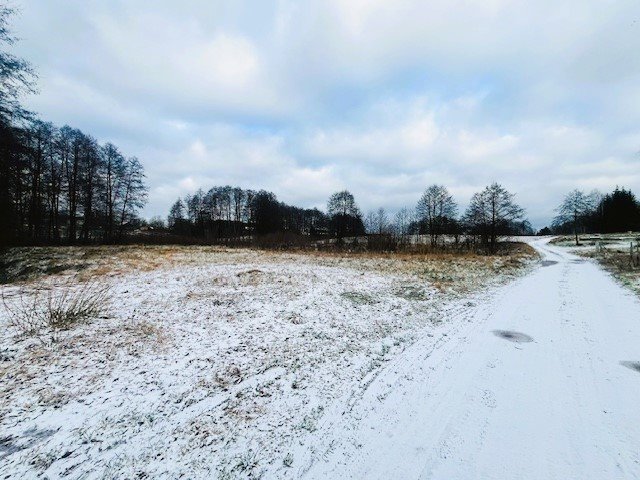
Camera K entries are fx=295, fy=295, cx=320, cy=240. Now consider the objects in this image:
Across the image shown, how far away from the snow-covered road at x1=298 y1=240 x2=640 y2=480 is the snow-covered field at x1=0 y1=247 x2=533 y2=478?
0.33 metres

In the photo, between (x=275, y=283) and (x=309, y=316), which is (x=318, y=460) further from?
(x=275, y=283)

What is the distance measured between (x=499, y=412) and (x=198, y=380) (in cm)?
430

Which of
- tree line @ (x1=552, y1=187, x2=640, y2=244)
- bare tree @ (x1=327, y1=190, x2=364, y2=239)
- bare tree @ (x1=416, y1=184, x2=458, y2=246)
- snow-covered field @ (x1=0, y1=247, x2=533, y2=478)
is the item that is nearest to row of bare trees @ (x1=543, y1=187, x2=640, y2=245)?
tree line @ (x1=552, y1=187, x2=640, y2=244)

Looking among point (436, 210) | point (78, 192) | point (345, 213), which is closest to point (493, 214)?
point (436, 210)

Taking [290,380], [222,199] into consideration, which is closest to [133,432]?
[290,380]

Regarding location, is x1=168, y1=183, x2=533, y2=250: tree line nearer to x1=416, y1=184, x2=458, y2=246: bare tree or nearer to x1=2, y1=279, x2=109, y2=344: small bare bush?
x1=416, y1=184, x2=458, y2=246: bare tree

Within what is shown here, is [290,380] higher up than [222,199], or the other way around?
[222,199]

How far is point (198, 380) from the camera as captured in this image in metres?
4.65

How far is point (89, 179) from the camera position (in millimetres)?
37188

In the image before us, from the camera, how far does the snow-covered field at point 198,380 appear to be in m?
3.15

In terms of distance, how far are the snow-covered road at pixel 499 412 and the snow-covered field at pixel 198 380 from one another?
1.10 feet

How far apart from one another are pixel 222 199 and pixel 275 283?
74.5m

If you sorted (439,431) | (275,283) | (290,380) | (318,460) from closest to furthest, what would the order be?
(318,460), (439,431), (290,380), (275,283)

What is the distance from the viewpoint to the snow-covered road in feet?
9.68
